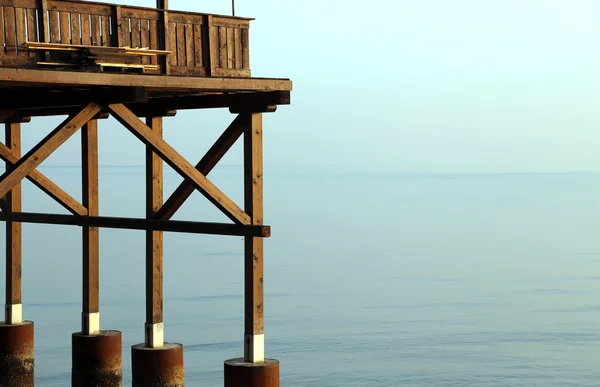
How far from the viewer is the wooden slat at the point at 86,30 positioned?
45.9 ft

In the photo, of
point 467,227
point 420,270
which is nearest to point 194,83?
point 420,270

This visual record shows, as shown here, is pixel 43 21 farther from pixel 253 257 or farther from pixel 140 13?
pixel 253 257

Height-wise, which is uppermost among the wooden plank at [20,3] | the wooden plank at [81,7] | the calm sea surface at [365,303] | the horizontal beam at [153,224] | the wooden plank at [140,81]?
the wooden plank at [81,7]

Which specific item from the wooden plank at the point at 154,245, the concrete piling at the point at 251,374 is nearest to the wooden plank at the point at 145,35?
the wooden plank at the point at 154,245

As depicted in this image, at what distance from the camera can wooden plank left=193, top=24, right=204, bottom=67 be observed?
15.0 m

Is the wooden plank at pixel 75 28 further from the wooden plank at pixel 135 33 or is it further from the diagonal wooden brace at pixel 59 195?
the diagonal wooden brace at pixel 59 195

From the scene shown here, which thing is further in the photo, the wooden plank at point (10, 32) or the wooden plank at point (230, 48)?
the wooden plank at point (230, 48)

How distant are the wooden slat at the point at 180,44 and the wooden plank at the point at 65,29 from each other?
157cm

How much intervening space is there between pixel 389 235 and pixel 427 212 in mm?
25368

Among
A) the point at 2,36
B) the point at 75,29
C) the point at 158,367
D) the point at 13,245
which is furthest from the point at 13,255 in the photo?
the point at 2,36

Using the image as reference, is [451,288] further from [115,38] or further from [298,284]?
[115,38]

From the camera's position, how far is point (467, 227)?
2675 inches

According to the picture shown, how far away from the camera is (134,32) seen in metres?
14.5

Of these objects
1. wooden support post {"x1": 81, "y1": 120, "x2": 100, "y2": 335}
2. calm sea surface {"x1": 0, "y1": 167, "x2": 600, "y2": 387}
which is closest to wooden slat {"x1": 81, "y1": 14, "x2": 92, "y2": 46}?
wooden support post {"x1": 81, "y1": 120, "x2": 100, "y2": 335}
